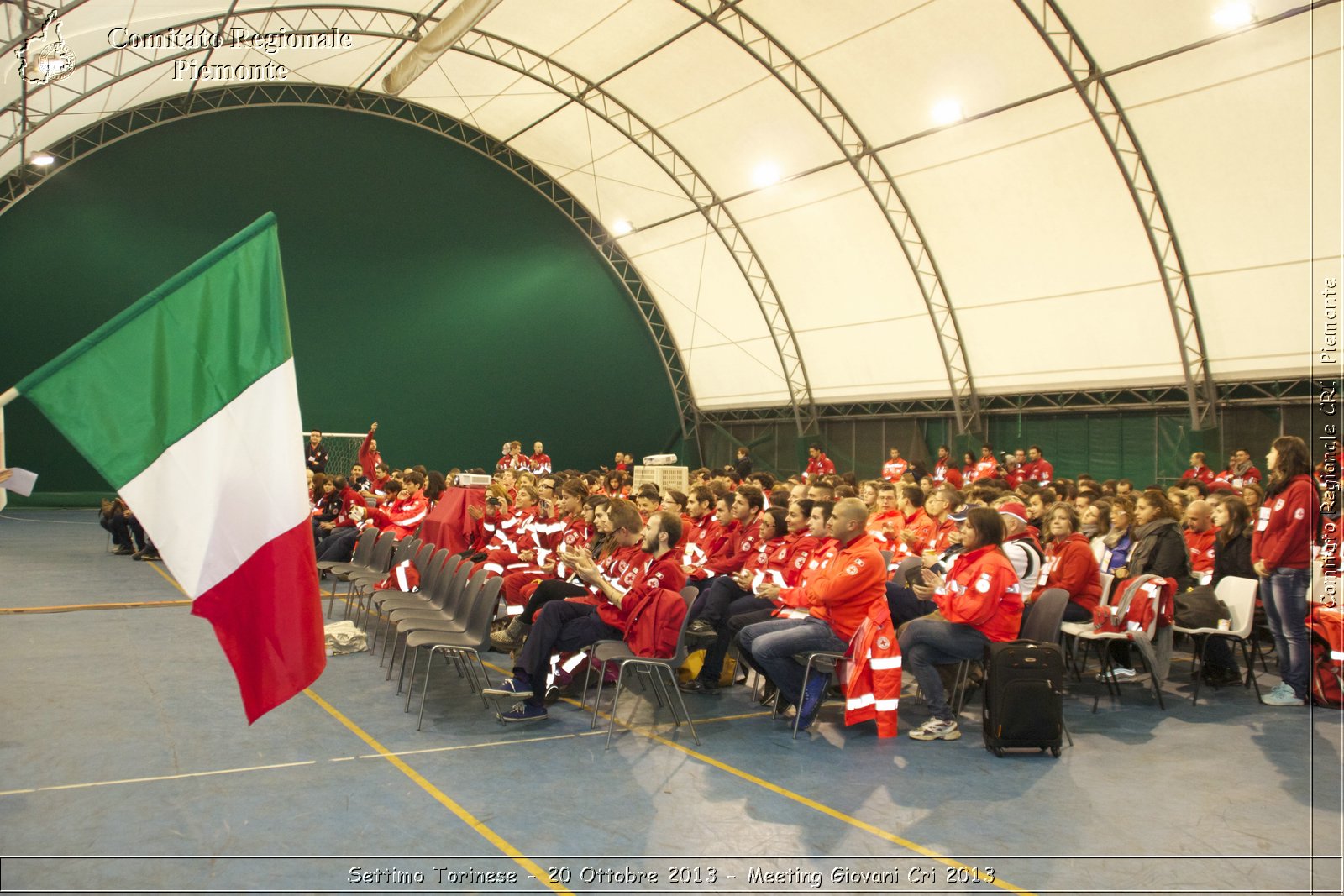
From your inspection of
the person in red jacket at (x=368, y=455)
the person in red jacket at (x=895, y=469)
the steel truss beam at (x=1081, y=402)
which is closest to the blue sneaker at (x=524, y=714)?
the person in red jacket at (x=368, y=455)

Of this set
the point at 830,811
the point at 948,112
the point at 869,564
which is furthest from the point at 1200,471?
the point at 830,811

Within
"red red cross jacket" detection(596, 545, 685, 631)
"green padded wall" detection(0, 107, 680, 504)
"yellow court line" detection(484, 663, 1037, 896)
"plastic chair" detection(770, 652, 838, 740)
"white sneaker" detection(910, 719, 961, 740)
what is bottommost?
"white sneaker" detection(910, 719, 961, 740)

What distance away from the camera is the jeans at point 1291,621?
5.98 m

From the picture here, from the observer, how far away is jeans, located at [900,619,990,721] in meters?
5.26

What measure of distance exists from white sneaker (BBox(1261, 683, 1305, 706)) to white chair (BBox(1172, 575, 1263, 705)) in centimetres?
13

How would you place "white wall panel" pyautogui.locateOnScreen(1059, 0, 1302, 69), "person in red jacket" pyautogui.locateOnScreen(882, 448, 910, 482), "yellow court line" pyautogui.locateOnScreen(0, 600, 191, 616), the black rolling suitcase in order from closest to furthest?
the black rolling suitcase
"yellow court line" pyautogui.locateOnScreen(0, 600, 191, 616)
"white wall panel" pyautogui.locateOnScreen(1059, 0, 1302, 69)
"person in red jacket" pyautogui.locateOnScreen(882, 448, 910, 482)

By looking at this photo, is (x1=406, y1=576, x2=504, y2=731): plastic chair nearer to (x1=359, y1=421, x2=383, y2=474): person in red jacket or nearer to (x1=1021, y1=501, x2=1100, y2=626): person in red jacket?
(x1=1021, y1=501, x2=1100, y2=626): person in red jacket

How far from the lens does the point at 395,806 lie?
3.91 metres

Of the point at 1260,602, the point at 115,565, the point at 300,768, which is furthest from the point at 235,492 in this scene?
the point at 115,565

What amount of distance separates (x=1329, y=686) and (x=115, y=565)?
11.8 metres

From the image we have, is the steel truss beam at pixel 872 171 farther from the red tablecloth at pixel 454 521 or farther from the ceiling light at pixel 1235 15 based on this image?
the red tablecloth at pixel 454 521

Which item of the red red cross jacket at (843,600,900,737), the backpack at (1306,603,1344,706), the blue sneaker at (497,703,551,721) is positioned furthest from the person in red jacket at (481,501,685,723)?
the backpack at (1306,603,1344,706)

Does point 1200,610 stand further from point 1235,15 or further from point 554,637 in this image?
point 1235,15

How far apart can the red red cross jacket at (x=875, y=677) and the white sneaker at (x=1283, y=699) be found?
2.80 metres
